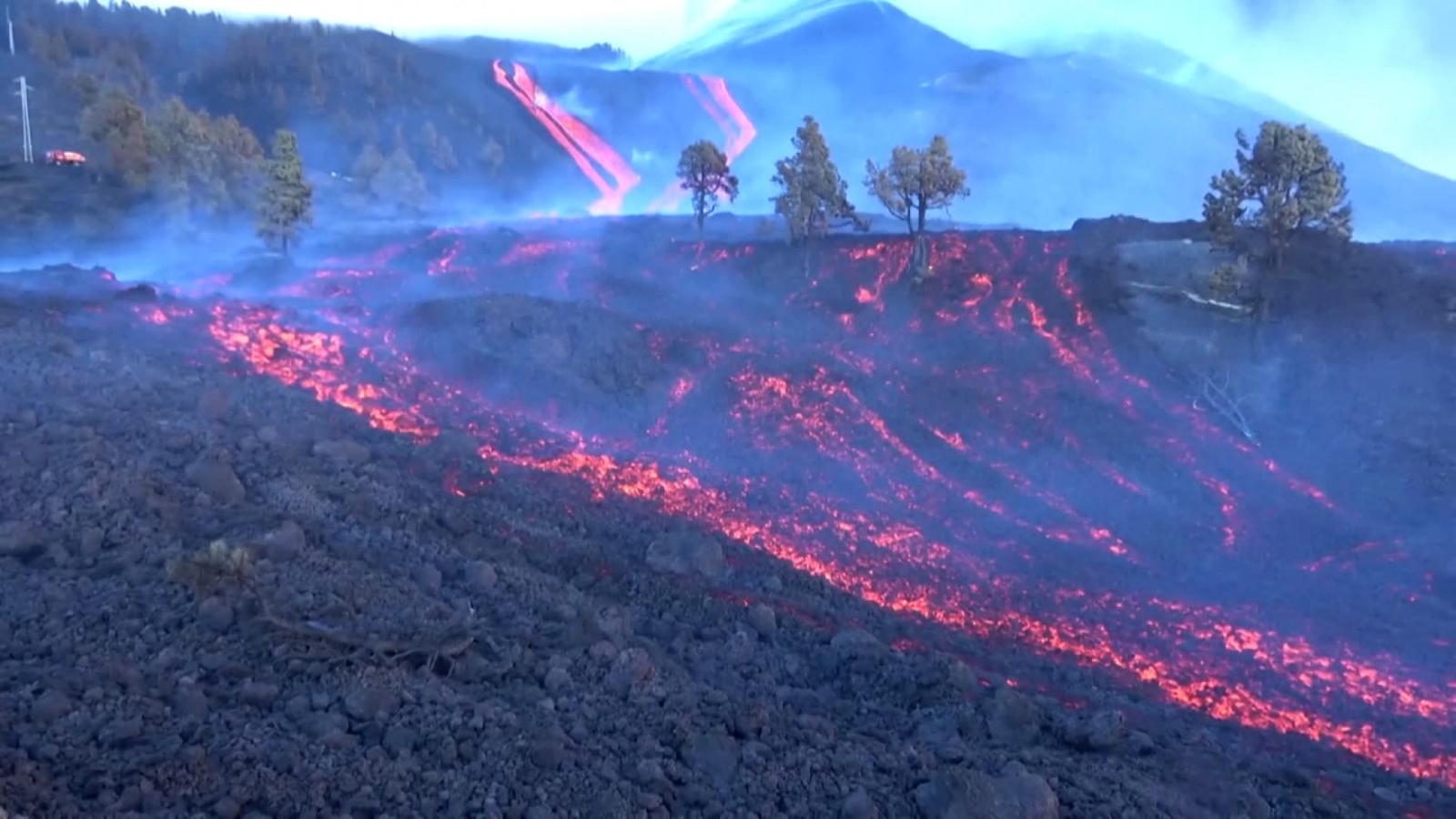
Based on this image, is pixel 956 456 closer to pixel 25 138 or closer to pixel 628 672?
pixel 628 672

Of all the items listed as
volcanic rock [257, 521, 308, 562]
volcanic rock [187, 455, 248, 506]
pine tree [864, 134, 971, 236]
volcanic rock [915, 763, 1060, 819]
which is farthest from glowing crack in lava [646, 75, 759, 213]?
volcanic rock [915, 763, 1060, 819]

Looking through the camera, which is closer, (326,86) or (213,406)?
(213,406)

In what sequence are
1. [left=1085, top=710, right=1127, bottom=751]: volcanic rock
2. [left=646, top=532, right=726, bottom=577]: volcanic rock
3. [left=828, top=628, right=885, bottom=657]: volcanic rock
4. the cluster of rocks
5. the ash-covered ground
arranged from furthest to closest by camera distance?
[left=646, top=532, right=726, bottom=577]: volcanic rock
[left=828, top=628, right=885, bottom=657]: volcanic rock
[left=1085, top=710, right=1127, bottom=751]: volcanic rock
the ash-covered ground
the cluster of rocks

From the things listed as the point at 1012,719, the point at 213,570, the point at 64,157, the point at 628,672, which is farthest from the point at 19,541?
the point at 64,157

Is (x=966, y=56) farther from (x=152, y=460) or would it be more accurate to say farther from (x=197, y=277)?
(x=152, y=460)

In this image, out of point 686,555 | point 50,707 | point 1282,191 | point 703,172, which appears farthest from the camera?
point 703,172

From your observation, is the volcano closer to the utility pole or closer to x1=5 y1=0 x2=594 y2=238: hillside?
x1=5 y1=0 x2=594 y2=238: hillside

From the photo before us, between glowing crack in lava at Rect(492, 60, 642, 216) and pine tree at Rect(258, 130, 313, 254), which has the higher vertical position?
glowing crack in lava at Rect(492, 60, 642, 216)

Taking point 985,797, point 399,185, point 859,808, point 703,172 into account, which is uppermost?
point 703,172

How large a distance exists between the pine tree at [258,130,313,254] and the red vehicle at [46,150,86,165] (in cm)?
1539

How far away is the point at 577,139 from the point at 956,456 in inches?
2833

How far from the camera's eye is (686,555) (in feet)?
45.6

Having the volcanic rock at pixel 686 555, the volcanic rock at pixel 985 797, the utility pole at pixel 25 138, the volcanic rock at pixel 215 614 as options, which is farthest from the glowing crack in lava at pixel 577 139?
the volcanic rock at pixel 985 797

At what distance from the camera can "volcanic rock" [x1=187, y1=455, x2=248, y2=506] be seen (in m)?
11.5
